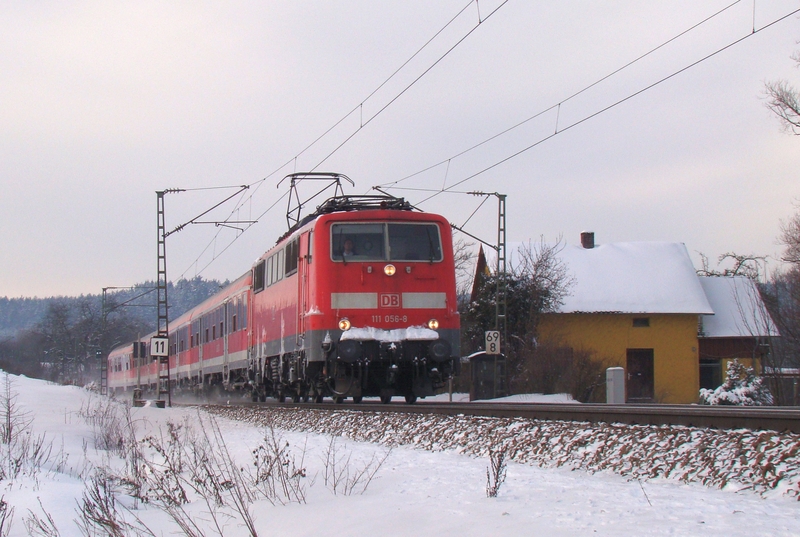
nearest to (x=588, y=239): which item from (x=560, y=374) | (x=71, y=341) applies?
(x=560, y=374)

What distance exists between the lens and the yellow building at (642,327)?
3616cm

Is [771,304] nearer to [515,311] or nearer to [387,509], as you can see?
[515,311]

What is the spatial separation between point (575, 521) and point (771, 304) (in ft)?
68.4

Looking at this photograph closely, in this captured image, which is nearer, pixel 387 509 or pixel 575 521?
pixel 575 521

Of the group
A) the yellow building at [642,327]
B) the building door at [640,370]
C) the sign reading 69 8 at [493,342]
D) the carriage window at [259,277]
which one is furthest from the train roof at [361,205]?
the building door at [640,370]

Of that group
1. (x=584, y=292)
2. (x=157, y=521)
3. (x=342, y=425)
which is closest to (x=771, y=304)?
(x=584, y=292)

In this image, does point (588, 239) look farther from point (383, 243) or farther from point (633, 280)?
point (383, 243)

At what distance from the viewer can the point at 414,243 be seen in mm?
14844

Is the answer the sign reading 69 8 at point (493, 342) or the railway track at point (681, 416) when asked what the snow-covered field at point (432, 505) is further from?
the sign reading 69 8 at point (493, 342)

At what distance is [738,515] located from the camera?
5176mm

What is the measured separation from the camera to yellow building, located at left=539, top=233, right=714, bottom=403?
36156 mm

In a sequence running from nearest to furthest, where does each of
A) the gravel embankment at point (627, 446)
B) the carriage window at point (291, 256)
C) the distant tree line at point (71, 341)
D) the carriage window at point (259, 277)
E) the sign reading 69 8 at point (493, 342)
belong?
the gravel embankment at point (627, 446), the carriage window at point (291, 256), the carriage window at point (259, 277), the sign reading 69 8 at point (493, 342), the distant tree line at point (71, 341)

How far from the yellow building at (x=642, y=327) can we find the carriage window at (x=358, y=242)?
2168 cm

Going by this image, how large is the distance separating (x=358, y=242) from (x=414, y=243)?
38.0 inches
